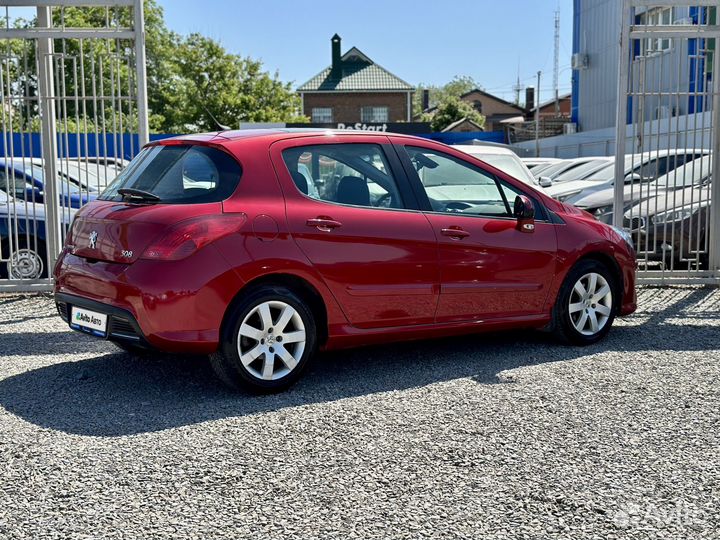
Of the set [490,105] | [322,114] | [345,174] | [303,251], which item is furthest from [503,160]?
[490,105]

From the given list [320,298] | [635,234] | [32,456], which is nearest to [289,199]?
[320,298]

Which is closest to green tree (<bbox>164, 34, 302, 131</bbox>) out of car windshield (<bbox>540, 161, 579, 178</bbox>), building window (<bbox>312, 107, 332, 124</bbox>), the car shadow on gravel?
building window (<bbox>312, 107, 332, 124</bbox>)

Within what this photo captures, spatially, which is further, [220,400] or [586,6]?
[586,6]

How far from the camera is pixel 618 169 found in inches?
385

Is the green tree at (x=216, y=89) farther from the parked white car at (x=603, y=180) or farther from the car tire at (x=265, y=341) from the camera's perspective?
the car tire at (x=265, y=341)

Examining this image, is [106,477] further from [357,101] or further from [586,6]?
[357,101]

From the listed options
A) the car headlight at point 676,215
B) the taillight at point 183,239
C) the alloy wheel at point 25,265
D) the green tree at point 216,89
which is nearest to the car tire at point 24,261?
the alloy wheel at point 25,265

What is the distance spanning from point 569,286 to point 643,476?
287cm

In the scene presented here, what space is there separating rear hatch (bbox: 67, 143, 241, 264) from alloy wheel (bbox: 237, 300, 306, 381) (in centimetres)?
69

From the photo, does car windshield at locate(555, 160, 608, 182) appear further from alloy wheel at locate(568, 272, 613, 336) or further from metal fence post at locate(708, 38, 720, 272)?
alloy wheel at locate(568, 272, 613, 336)

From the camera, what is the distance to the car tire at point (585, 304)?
6840mm

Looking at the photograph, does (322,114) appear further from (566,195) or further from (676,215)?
(676,215)

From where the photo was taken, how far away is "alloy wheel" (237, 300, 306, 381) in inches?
211

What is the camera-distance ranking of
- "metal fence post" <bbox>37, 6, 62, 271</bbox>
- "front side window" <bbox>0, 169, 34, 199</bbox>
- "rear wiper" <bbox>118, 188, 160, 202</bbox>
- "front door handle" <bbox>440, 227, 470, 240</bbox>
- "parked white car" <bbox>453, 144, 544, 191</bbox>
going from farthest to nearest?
"parked white car" <bbox>453, 144, 544, 191</bbox>
"front side window" <bbox>0, 169, 34, 199</bbox>
"metal fence post" <bbox>37, 6, 62, 271</bbox>
"front door handle" <bbox>440, 227, 470, 240</bbox>
"rear wiper" <bbox>118, 188, 160, 202</bbox>
